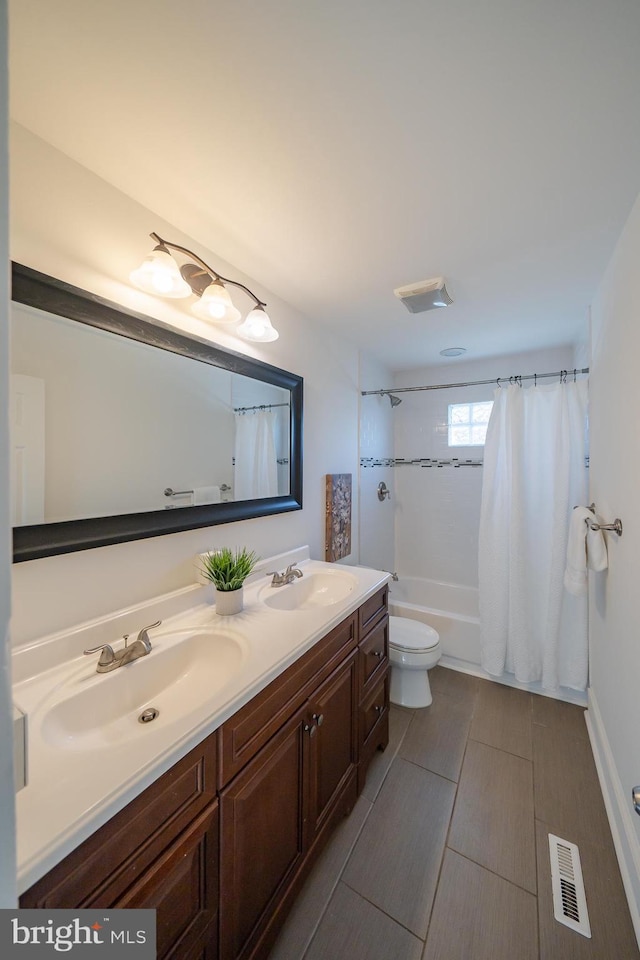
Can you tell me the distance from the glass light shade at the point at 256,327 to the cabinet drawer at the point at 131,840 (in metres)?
1.44

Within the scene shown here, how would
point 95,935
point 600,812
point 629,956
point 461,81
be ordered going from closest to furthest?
point 95,935 < point 461,81 < point 629,956 < point 600,812

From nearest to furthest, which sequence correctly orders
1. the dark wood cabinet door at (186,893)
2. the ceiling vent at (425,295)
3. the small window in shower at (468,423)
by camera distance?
the dark wood cabinet door at (186,893), the ceiling vent at (425,295), the small window in shower at (468,423)

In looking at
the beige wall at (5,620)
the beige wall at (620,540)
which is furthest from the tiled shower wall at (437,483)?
the beige wall at (5,620)

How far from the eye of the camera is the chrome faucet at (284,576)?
62.2 inches

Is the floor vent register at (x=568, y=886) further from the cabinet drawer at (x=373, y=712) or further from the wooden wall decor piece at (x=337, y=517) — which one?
the wooden wall decor piece at (x=337, y=517)

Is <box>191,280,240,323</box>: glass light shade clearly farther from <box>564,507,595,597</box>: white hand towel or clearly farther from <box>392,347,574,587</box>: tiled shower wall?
<box>392,347,574,587</box>: tiled shower wall

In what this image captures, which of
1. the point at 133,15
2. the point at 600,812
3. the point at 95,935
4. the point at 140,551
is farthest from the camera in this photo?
the point at 600,812

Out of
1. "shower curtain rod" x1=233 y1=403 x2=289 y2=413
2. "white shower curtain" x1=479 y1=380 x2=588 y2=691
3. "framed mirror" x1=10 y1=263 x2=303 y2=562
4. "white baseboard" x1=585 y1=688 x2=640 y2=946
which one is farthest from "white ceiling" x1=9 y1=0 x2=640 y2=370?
"white baseboard" x1=585 y1=688 x2=640 y2=946

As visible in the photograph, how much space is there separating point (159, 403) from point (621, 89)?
1.52 m

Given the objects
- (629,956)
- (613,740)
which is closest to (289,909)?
(629,956)

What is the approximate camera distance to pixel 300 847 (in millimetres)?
1108

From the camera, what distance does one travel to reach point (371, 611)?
158 cm

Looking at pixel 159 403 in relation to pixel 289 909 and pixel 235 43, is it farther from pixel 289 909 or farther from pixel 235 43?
pixel 289 909

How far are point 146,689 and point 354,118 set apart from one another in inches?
65.3
